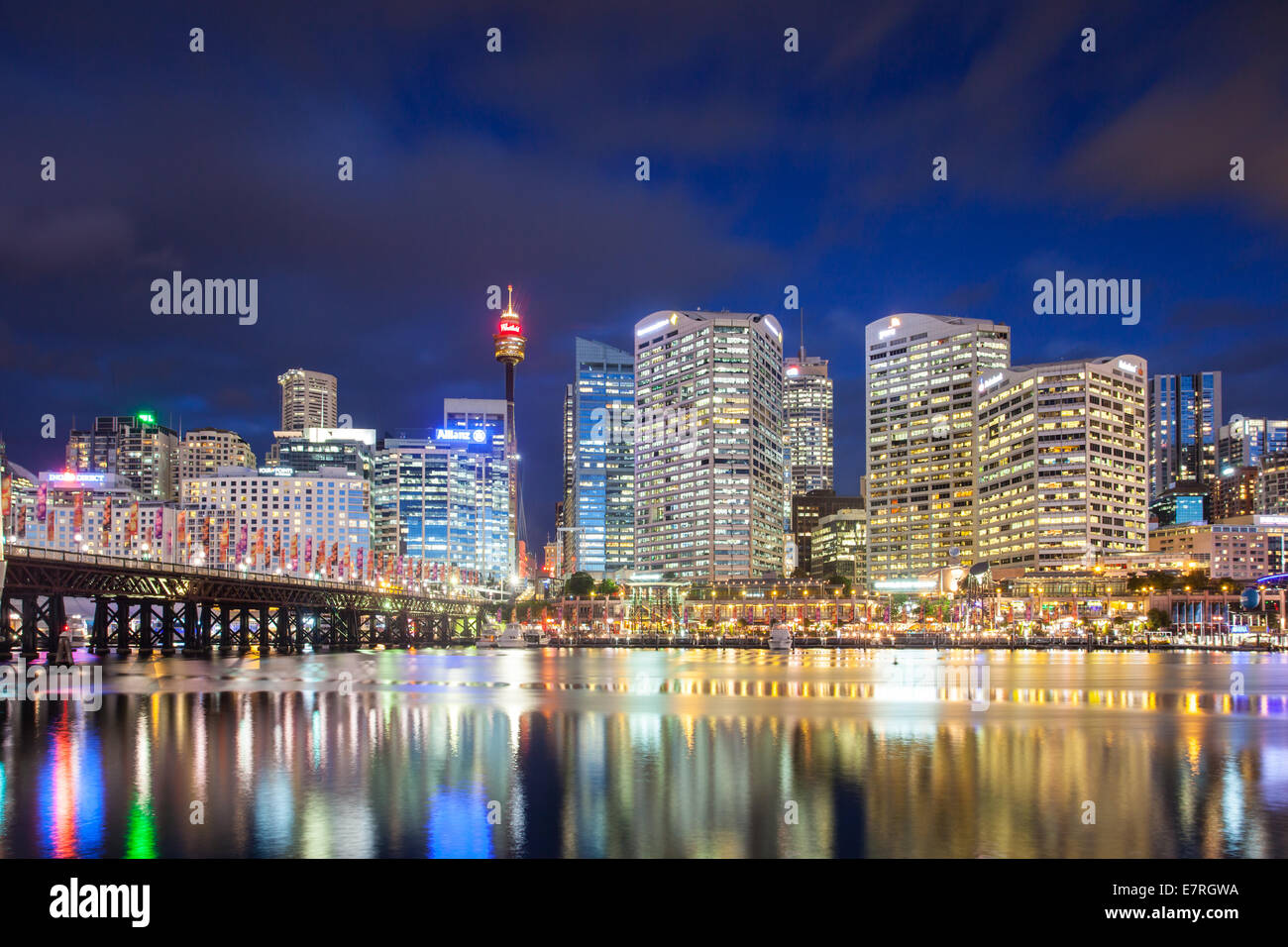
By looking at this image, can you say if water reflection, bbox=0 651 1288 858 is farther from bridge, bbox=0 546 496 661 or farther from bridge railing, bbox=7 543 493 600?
bridge, bbox=0 546 496 661

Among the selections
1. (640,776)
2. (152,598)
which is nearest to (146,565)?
(152,598)

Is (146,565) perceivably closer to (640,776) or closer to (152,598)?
(152,598)

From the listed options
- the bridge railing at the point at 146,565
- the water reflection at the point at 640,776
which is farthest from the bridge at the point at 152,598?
the water reflection at the point at 640,776

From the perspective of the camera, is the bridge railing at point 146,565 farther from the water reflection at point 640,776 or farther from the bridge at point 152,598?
the water reflection at point 640,776

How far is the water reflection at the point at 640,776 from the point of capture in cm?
3113

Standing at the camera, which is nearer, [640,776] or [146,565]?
[640,776]

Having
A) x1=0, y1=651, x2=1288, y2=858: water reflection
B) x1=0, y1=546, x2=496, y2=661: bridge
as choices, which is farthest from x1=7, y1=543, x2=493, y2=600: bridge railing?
x1=0, y1=651, x2=1288, y2=858: water reflection

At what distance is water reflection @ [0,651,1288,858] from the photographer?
102ft

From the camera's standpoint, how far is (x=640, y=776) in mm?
42000

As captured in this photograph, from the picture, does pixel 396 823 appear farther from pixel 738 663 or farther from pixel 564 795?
pixel 738 663

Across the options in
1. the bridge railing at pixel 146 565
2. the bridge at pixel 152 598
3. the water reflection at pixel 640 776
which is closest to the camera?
the water reflection at pixel 640 776
